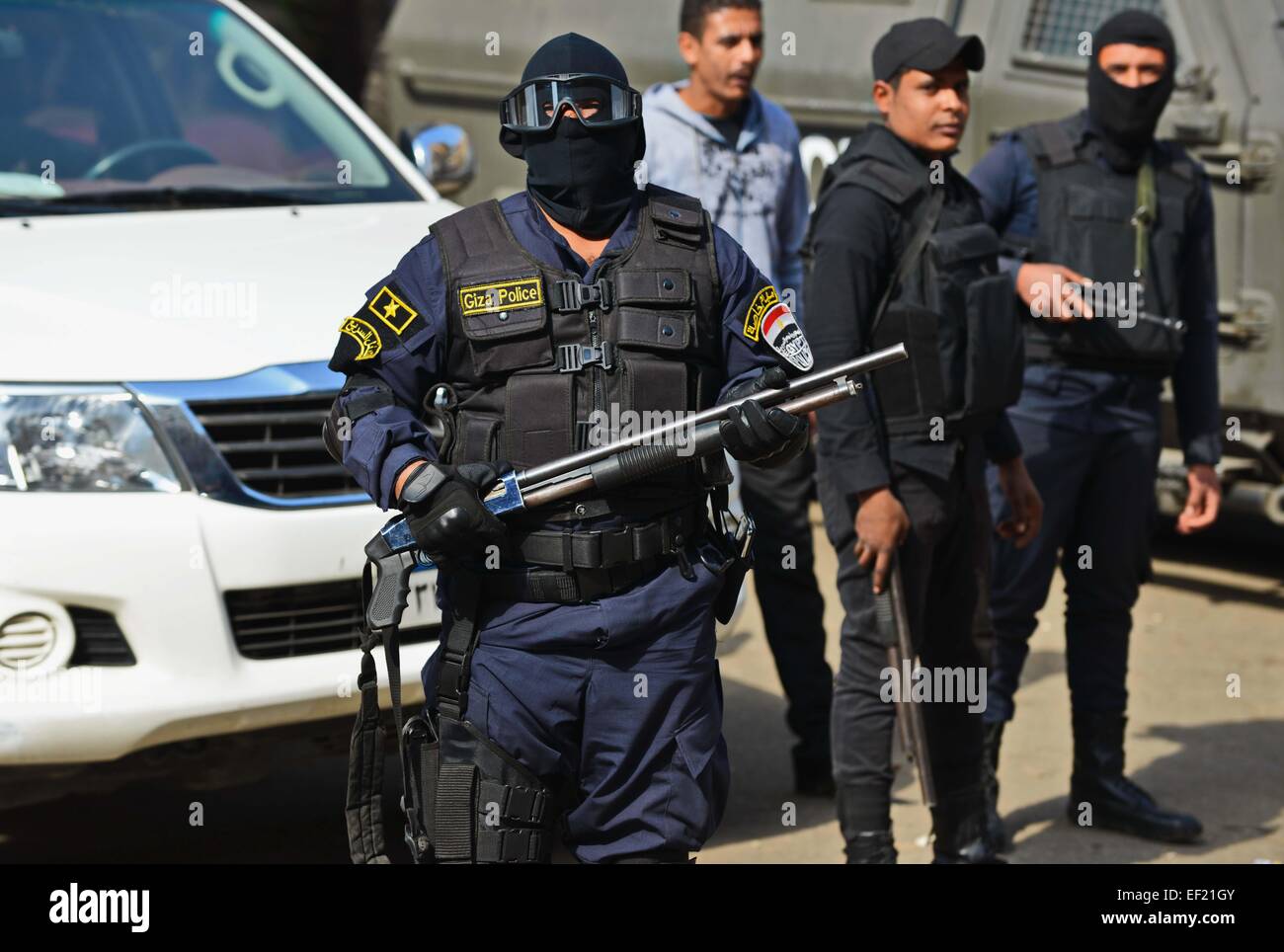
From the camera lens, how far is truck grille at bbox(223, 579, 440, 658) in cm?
413

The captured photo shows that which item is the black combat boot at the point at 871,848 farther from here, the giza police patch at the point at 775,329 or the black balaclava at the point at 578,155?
the black balaclava at the point at 578,155

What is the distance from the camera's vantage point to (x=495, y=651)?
3.32 meters

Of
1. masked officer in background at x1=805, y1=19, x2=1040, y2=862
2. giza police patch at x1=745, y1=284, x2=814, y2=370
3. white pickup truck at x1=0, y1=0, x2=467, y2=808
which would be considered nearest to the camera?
giza police patch at x1=745, y1=284, x2=814, y2=370

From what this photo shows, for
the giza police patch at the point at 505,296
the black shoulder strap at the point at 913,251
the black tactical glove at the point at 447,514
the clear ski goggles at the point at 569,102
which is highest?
the clear ski goggles at the point at 569,102

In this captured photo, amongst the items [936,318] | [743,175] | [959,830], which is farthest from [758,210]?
[959,830]

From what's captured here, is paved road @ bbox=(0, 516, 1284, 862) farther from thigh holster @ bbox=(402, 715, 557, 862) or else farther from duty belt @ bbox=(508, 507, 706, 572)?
duty belt @ bbox=(508, 507, 706, 572)

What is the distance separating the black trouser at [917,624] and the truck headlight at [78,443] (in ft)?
5.06

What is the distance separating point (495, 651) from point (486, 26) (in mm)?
6223

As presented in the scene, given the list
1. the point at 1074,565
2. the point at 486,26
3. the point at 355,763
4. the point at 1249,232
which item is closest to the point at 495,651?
the point at 355,763

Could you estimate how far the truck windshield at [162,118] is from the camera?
16.6 feet

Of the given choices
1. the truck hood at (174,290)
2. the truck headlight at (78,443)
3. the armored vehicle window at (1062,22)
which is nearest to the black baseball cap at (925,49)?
the truck hood at (174,290)

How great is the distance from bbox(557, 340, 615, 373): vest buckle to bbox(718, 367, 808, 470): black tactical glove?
0.23 m

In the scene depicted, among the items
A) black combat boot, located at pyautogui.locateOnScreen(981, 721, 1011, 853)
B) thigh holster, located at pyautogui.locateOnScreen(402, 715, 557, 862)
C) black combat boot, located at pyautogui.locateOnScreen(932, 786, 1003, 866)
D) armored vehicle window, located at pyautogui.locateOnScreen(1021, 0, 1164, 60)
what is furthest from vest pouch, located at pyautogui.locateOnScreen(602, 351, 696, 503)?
armored vehicle window, located at pyautogui.locateOnScreen(1021, 0, 1164, 60)

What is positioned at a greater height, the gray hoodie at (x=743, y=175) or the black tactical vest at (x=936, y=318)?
the gray hoodie at (x=743, y=175)
